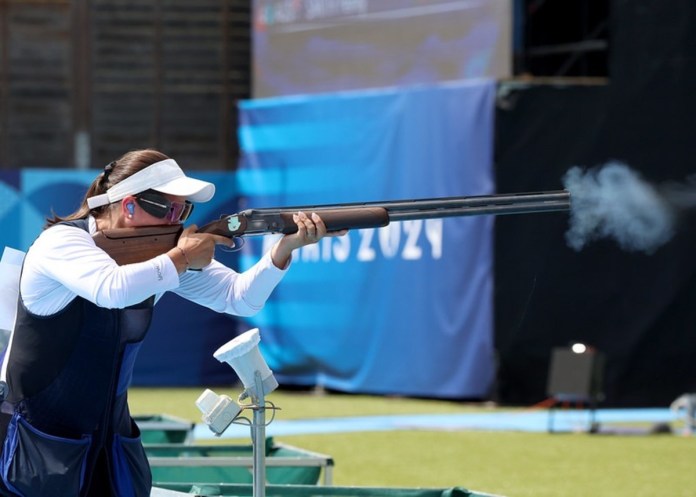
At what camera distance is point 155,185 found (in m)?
4.55

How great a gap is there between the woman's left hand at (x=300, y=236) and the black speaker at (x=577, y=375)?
9.19m

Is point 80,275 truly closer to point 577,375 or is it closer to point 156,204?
point 156,204

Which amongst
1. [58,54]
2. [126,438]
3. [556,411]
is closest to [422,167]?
[556,411]

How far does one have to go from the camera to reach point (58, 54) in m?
23.5

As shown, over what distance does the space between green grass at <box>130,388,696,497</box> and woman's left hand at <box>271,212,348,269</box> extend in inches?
189

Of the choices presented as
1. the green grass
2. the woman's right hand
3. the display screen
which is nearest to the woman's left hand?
the woman's right hand

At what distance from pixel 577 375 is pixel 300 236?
9.50m

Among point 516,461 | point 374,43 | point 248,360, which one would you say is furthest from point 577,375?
point 248,360

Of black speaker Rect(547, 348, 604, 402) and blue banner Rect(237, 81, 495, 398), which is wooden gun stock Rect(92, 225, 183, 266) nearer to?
black speaker Rect(547, 348, 604, 402)

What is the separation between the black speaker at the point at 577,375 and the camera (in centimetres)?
1388

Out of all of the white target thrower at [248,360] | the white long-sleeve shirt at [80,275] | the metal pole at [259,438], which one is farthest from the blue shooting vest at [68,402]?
the metal pole at [259,438]

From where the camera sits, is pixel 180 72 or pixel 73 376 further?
pixel 180 72

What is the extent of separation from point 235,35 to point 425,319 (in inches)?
327

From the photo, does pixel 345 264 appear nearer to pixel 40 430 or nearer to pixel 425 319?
pixel 425 319
